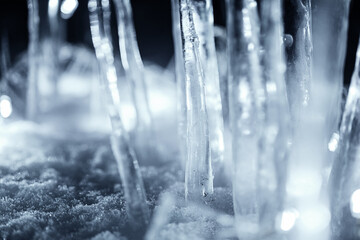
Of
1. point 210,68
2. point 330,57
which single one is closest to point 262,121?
point 210,68

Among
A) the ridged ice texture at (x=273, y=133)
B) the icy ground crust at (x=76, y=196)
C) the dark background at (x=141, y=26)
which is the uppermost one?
the dark background at (x=141, y=26)

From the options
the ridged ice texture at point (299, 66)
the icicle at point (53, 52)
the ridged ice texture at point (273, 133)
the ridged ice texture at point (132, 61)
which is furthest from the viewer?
the icicle at point (53, 52)

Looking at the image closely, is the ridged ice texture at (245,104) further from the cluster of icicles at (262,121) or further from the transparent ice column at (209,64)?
the transparent ice column at (209,64)

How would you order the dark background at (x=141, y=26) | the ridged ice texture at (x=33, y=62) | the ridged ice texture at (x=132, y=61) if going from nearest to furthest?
the ridged ice texture at (x=132, y=61) → the ridged ice texture at (x=33, y=62) → the dark background at (x=141, y=26)

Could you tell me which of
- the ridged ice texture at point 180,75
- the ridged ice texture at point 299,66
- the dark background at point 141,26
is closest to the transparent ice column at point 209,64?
the ridged ice texture at point 180,75

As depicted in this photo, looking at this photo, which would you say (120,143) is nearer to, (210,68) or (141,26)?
(210,68)
